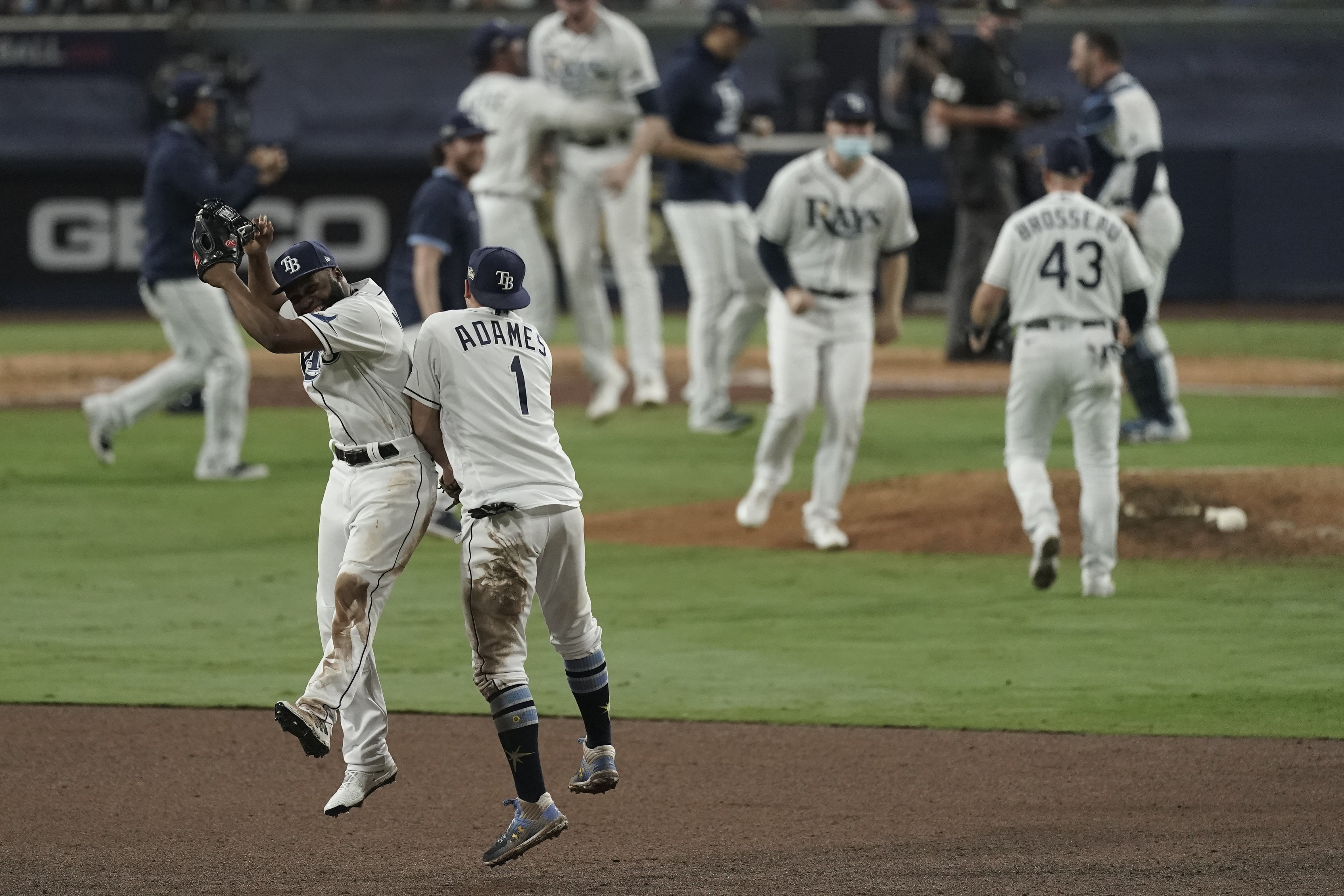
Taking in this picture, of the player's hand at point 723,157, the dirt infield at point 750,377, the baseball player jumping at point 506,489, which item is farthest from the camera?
the dirt infield at point 750,377

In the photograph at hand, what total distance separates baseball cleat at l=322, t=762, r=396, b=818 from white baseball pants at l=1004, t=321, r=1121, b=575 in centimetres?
377

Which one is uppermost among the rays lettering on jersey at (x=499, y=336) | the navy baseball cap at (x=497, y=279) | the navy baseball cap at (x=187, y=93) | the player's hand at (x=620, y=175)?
the navy baseball cap at (x=187, y=93)

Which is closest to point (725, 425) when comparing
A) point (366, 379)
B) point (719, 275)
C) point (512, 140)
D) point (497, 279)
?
point (719, 275)

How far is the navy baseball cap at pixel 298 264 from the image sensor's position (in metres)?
5.76

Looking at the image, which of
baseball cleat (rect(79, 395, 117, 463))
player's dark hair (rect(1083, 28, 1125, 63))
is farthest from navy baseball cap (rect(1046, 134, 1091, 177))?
baseball cleat (rect(79, 395, 117, 463))

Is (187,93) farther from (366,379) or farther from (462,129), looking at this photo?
(366,379)

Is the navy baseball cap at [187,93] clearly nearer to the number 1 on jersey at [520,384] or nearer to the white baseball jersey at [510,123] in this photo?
the white baseball jersey at [510,123]

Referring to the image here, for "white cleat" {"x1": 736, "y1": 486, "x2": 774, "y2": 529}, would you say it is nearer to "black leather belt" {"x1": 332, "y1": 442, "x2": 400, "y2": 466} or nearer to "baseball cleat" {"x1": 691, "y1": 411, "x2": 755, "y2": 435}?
"baseball cleat" {"x1": 691, "y1": 411, "x2": 755, "y2": 435}

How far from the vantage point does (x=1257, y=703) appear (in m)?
7.23

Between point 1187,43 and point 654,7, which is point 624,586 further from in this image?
point 1187,43

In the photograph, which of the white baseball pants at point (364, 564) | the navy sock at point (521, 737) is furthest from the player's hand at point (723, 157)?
the navy sock at point (521, 737)

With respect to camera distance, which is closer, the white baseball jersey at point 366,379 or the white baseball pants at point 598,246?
the white baseball jersey at point 366,379

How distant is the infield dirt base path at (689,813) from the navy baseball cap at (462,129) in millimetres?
3371

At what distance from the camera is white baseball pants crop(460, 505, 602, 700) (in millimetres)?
5551
